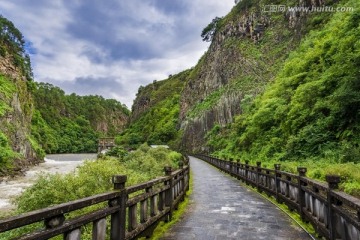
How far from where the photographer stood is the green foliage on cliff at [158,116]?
86225mm

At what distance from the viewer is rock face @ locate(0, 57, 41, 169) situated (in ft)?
142

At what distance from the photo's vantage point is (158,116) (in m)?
114

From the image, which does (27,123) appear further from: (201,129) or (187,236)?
(187,236)

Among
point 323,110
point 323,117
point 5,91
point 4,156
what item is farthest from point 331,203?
point 5,91

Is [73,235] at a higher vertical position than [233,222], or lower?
higher

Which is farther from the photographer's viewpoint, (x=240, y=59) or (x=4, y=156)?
(x=240, y=59)

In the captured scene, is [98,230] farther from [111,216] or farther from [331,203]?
[331,203]

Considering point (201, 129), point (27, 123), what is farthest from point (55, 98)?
point (201, 129)

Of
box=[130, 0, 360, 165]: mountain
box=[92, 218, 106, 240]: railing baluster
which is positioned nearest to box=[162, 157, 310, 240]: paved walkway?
box=[92, 218, 106, 240]: railing baluster

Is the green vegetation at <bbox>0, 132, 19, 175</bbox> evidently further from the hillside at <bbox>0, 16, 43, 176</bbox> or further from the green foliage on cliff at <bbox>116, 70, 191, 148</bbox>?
the green foliage on cliff at <bbox>116, 70, 191, 148</bbox>

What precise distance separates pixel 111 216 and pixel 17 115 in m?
50.6

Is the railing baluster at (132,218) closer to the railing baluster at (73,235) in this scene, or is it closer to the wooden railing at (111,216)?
the wooden railing at (111,216)

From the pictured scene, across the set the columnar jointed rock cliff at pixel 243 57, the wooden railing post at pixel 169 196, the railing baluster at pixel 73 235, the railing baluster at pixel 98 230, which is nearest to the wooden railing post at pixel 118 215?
the railing baluster at pixel 98 230

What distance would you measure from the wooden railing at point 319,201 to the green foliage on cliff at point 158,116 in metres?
67.5
